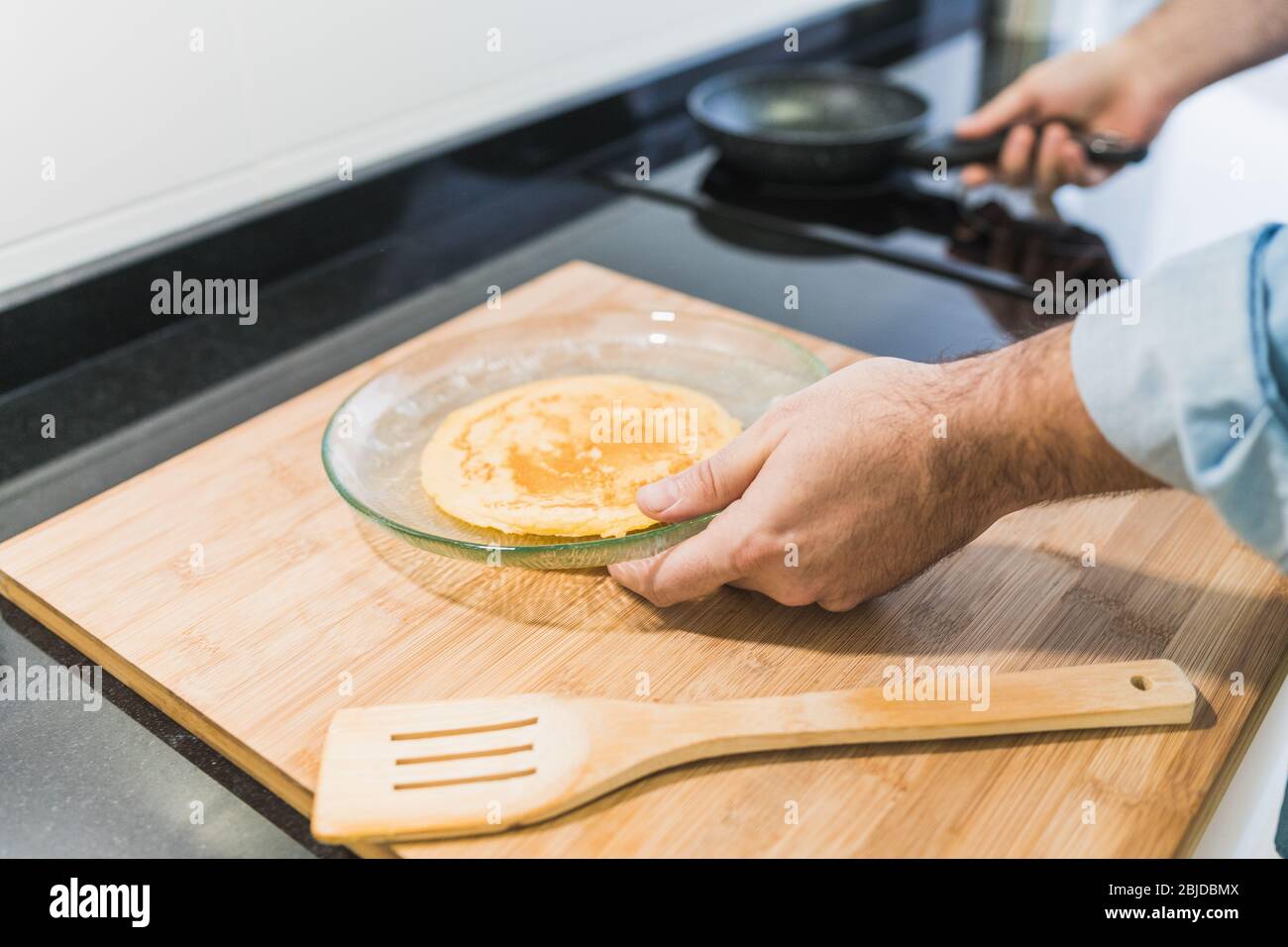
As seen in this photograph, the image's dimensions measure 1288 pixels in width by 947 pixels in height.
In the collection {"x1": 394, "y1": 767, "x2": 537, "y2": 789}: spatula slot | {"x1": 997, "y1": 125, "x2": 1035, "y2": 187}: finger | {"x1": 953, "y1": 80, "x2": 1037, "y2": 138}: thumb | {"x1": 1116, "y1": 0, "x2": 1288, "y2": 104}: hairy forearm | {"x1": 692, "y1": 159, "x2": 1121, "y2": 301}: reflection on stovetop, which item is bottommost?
{"x1": 394, "y1": 767, "x2": 537, "y2": 789}: spatula slot

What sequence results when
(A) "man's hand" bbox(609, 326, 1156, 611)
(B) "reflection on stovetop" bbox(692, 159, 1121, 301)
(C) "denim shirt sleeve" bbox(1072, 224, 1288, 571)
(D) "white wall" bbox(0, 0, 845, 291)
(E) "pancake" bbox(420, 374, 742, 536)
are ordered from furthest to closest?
1. (B) "reflection on stovetop" bbox(692, 159, 1121, 301)
2. (D) "white wall" bbox(0, 0, 845, 291)
3. (E) "pancake" bbox(420, 374, 742, 536)
4. (A) "man's hand" bbox(609, 326, 1156, 611)
5. (C) "denim shirt sleeve" bbox(1072, 224, 1288, 571)

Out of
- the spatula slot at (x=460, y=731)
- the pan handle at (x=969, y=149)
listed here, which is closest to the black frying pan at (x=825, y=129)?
the pan handle at (x=969, y=149)

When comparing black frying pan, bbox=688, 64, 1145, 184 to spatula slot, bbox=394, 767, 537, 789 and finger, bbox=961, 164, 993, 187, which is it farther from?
spatula slot, bbox=394, 767, 537, 789

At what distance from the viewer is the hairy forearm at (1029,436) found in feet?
2.20

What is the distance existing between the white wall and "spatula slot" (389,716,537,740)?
2.11ft

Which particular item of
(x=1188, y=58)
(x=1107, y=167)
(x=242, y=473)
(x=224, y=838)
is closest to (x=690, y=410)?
(x=242, y=473)

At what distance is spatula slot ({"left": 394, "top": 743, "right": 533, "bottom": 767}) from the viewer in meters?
0.65

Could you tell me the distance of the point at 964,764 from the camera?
0.67 m

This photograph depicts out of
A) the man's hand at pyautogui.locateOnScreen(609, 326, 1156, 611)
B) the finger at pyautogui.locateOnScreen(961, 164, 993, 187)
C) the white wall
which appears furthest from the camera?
the finger at pyautogui.locateOnScreen(961, 164, 993, 187)

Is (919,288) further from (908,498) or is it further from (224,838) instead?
(224,838)

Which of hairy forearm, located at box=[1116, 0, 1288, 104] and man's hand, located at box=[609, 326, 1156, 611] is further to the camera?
hairy forearm, located at box=[1116, 0, 1288, 104]

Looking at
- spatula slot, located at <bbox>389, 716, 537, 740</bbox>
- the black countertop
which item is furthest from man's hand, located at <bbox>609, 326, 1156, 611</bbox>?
the black countertop

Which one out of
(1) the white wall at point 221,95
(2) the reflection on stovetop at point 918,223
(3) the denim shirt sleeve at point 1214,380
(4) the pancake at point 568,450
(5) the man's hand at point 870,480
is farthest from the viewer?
(2) the reflection on stovetop at point 918,223

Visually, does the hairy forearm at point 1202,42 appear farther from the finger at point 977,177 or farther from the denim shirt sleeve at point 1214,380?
the denim shirt sleeve at point 1214,380
